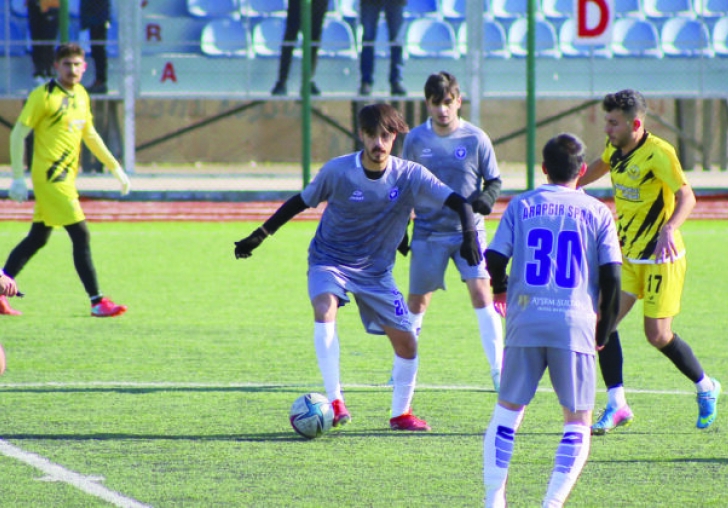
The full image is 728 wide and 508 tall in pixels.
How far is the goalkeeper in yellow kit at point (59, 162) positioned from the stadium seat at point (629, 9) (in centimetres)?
1390

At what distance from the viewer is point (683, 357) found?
21.0ft

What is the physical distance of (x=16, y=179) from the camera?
10203mm

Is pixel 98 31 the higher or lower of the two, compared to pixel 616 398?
higher

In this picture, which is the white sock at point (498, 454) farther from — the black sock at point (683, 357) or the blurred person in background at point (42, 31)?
the blurred person in background at point (42, 31)

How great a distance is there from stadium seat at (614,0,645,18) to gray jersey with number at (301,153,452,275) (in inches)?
650

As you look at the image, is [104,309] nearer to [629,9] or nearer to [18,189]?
[18,189]

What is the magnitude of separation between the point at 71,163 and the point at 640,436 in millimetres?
5545

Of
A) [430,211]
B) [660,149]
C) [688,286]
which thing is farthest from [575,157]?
[688,286]

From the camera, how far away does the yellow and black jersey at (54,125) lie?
9820 mm

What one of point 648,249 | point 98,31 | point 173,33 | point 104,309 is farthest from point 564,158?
point 173,33

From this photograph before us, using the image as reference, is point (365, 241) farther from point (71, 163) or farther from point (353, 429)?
point (71, 163)

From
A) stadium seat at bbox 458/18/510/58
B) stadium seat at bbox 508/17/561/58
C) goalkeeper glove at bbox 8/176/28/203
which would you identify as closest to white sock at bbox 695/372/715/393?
goalkeeper glove at bbox 8/176/28/203

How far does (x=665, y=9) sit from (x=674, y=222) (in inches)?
659

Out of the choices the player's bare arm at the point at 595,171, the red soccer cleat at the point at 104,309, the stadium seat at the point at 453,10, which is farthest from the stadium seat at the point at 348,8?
the player's bare arm at the point at 595,171
